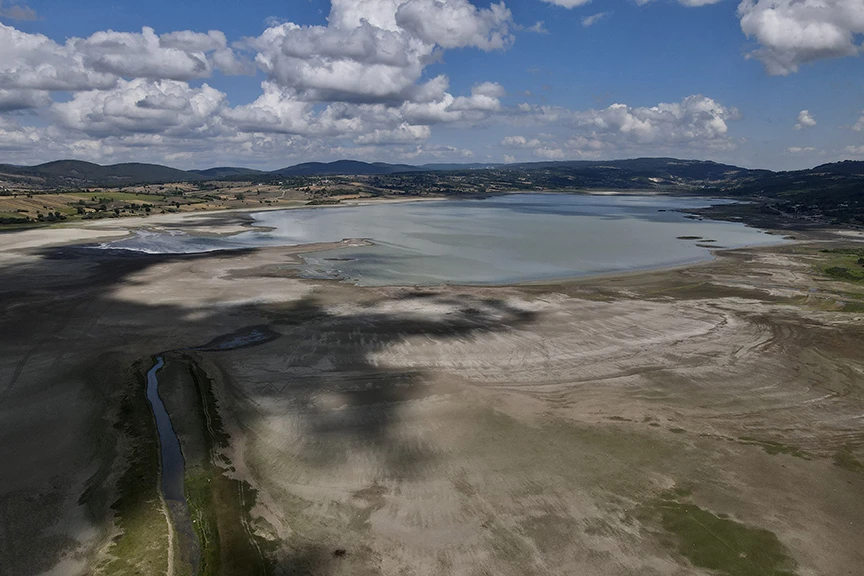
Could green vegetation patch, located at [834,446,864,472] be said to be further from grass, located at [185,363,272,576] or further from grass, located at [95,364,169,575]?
grass, located at [95,364,169,575]

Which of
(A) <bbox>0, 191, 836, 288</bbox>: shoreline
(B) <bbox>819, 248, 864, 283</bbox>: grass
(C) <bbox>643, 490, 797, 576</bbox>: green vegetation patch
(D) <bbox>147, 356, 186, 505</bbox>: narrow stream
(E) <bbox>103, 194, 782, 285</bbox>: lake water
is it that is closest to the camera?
(C) <bbox>643, 490, 797, 576</bbox>: green vegetation patch

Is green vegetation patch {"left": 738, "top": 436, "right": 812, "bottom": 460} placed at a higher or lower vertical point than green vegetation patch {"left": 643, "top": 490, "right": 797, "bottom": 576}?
higher

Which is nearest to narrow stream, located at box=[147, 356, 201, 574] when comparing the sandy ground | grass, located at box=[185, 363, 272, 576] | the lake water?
grass, located at box=[185, 363, 272, 576]

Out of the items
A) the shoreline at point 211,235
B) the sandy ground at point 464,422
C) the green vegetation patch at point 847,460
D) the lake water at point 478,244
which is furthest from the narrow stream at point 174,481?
the lake water at point 478,244

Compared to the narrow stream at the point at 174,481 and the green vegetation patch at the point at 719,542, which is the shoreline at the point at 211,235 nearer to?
the narrow stream at the point at 174,481

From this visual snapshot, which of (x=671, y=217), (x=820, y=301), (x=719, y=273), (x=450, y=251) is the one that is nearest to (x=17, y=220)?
(x=450, y=251)

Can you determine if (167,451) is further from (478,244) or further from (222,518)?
(478,244)

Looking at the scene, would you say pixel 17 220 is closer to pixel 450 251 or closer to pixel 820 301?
pixel 450 251
